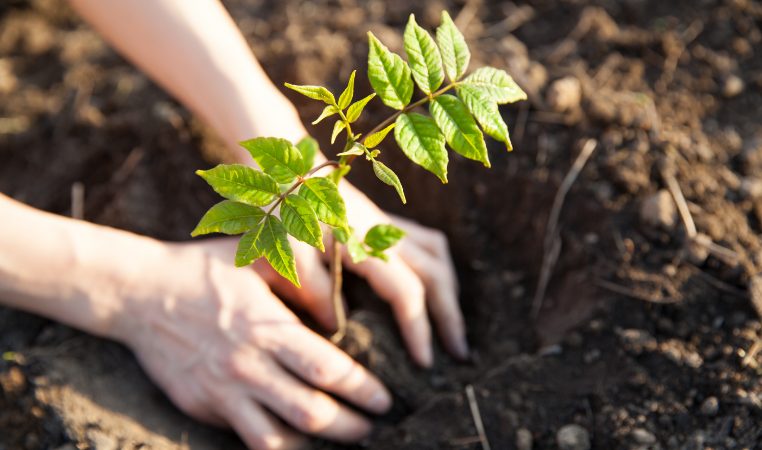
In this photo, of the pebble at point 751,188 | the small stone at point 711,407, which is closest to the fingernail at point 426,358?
the small stone at point 711,407

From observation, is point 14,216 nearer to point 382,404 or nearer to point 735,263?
point 382,404

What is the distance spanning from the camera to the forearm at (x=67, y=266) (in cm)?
174

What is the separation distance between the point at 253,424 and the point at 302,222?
30.2 inches

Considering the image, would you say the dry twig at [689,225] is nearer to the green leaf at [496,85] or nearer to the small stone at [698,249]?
the small stone at [698,249]

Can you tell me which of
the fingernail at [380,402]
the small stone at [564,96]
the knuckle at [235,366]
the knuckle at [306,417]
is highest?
the small stone at [564,96]

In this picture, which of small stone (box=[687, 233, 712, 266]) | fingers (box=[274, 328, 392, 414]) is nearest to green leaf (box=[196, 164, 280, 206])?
fingers (box=[274, 328, 392, 414])

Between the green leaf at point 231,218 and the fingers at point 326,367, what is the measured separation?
0.61 m

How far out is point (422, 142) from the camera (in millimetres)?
1118

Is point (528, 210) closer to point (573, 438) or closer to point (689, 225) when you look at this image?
point (689, 225)

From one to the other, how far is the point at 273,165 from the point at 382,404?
2.66 ft

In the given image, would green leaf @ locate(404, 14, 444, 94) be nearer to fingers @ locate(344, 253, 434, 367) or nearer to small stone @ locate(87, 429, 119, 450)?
fingers @ locate(344, 253, 434, 367)

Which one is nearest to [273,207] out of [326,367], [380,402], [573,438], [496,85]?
[496,85]

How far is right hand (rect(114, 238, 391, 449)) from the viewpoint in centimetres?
173

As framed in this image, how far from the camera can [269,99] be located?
185cm
